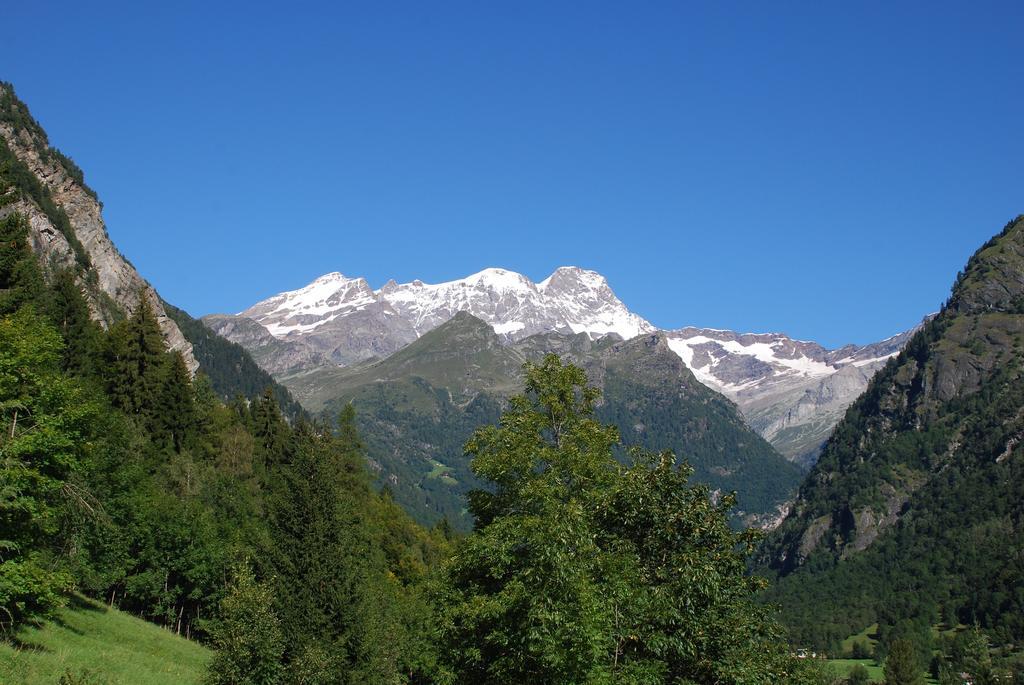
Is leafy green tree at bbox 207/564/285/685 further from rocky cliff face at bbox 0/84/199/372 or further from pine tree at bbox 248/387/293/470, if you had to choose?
rocky cliff face at bbox 0/84/199/372

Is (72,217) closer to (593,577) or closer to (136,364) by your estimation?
(136,364)

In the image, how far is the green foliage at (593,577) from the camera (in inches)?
1225

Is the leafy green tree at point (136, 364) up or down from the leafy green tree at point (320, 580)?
up

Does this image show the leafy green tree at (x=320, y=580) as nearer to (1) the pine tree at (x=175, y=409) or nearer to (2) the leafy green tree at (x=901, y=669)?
(1) the pine tree at (x=175, y=409)

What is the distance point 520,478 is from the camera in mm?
36625

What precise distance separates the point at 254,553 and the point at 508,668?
39.6m

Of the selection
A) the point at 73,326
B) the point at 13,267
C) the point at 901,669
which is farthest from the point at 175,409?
the point at 901,669

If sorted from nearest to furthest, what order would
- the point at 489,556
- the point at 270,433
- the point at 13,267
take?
1. the point at 489,556
2. the point at 13,267
3. the point at 270,433

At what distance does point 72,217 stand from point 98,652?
163 m

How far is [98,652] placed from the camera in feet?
150

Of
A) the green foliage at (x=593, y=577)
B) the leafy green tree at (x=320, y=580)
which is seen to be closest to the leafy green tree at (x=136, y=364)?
the leafy green tree at (x=320, y=580)

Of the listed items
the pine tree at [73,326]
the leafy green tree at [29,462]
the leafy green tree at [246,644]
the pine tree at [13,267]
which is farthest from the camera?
the pine tree at [73,326]

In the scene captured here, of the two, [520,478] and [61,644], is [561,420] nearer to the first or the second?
[520,478]

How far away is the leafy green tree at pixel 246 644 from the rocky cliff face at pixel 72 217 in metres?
124
